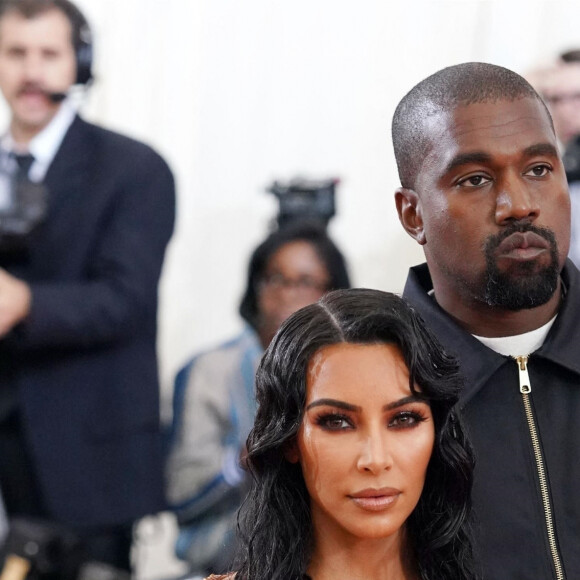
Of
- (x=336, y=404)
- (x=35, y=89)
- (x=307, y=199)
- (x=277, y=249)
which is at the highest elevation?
(x=35, y=89)

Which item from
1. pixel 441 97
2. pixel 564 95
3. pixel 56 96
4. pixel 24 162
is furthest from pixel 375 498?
pixel 564 95

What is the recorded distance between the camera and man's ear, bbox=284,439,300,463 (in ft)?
4.84

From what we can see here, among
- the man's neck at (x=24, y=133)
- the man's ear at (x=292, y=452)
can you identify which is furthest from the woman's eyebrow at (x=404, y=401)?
the man's neck at (x=24, y=133)

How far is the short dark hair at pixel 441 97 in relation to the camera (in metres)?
1.64

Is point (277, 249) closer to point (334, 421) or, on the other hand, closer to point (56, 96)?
point (56, 96)

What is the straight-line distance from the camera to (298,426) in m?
1.46

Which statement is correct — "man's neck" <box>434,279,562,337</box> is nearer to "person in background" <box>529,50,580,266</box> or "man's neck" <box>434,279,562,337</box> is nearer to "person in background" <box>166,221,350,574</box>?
"person in background" <box>166,221,350,574</box>

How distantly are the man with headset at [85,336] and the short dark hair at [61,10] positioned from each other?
0.63 ft

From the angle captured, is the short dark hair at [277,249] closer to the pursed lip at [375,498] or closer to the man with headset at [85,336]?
the man with headset at [85,336]

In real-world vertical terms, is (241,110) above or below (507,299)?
above

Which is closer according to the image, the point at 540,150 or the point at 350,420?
the point at 350,420

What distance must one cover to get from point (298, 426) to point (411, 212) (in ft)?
1.25

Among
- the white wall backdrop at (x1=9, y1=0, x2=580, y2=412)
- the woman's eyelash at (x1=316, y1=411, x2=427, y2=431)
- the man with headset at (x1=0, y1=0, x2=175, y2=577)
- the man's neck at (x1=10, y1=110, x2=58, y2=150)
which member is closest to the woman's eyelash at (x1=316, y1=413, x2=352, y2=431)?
the woman's eyelash at (x1=316, y1=411, x2=427, y2=431)

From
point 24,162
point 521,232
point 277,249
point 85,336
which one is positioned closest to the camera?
point 521,232
